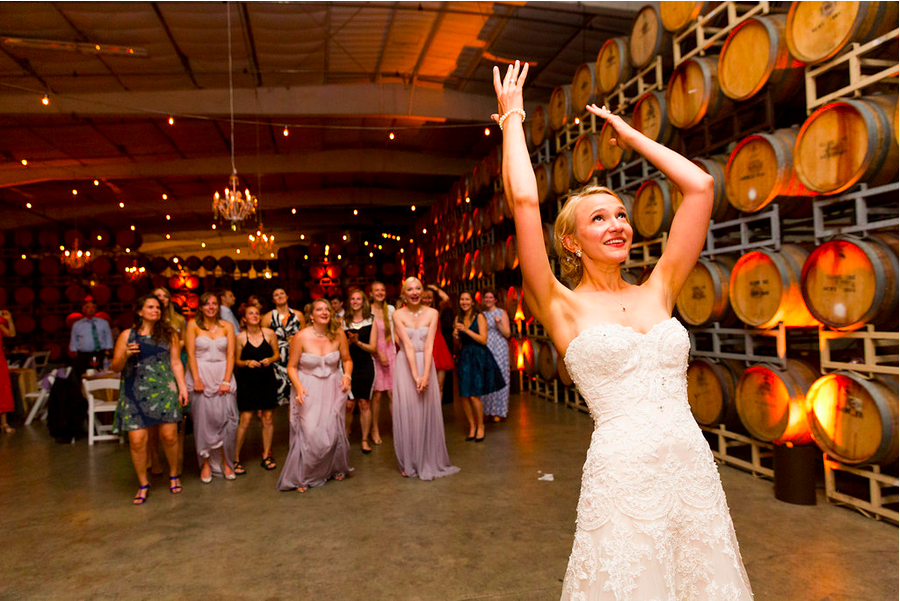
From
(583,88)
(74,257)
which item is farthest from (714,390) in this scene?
(74,257)

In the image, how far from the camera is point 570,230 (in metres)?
1.61

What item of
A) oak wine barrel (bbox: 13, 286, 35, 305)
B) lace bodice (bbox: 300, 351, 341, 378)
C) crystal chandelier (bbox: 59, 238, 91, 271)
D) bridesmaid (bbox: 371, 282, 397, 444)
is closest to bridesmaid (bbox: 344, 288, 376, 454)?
bridesmaid (bbox: 371, 282, 397, 444)

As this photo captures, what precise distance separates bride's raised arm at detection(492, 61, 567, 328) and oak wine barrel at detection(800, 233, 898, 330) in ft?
8.91

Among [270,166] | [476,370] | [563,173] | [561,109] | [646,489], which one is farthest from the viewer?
[270,166]

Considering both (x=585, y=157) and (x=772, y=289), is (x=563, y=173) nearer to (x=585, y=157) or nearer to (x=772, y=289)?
(x=585, y=157)

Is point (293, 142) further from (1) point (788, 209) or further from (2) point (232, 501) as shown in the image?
(1) point (788, 209)

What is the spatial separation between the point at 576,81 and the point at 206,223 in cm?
Result: 1619

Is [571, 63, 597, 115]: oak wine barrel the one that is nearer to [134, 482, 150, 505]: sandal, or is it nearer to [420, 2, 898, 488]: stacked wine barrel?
[420, 2, 898, 488]: stacked wine barrel

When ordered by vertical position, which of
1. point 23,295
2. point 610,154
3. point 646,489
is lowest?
point 646,489

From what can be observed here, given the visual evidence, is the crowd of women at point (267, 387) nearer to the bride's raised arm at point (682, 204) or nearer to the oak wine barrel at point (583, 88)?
the oak wine barrel at point (583, 88)

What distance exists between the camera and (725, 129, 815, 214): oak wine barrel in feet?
13.0

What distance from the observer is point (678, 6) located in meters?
5.07

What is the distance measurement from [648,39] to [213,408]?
17.0 feet

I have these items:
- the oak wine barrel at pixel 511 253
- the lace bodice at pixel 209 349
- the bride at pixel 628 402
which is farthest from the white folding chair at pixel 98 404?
the bride at pixel 628 402
